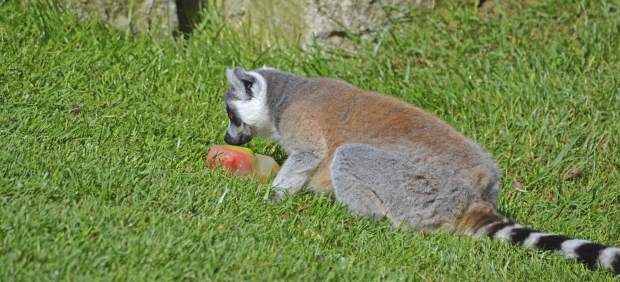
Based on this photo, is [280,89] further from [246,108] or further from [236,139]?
[236,139]

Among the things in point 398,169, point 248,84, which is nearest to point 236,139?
point 248,84

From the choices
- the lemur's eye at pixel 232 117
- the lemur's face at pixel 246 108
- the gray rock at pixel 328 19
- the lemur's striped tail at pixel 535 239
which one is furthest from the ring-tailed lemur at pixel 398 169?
the gray rock at pixel 328 19

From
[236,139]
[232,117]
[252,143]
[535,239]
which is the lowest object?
[252,143]

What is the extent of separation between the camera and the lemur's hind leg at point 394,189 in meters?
5.05

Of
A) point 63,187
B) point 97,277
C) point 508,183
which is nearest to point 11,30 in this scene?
point 63,187

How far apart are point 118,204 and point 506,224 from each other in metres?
2.27

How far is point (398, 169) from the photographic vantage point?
16.8 feet

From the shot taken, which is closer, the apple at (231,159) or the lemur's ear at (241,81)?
the apple at (231,159)

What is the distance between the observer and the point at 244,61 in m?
7.16

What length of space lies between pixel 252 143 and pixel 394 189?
5.24ft

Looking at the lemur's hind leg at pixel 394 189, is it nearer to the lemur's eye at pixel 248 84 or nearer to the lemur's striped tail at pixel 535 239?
the lemur's striped tail at pixel 535 239

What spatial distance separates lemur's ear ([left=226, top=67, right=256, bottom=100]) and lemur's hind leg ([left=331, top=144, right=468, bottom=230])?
1016mm

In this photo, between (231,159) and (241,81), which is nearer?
(231,159)

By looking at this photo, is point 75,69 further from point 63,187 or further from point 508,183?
point 508,183
